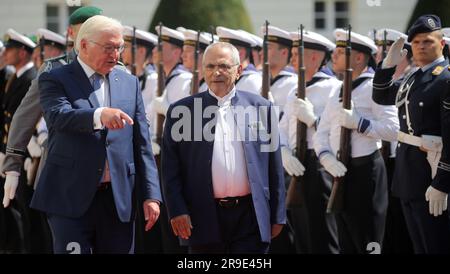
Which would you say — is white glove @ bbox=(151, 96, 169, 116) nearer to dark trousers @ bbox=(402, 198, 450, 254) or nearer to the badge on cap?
dark trousers @ bbox=(402, 198, 450, 254)

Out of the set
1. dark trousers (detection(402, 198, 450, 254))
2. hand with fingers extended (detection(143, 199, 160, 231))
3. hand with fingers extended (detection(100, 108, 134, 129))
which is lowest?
dark trousers (detection(402, 198, 450, 254))

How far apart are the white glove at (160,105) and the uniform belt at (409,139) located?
303cm

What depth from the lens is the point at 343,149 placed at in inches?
361

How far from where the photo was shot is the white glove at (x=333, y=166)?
9.08 meters

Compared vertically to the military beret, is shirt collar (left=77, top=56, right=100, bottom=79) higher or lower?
lower

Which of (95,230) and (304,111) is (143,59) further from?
(95,230)

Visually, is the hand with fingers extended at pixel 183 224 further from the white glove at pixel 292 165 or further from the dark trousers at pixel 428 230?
the white glove at pixel 292 165

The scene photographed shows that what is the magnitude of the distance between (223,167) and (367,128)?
2.14 meters

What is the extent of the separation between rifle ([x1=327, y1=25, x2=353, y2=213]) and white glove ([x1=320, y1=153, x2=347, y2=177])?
4 cm

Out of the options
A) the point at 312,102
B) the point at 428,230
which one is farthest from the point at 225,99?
the point at 312,102

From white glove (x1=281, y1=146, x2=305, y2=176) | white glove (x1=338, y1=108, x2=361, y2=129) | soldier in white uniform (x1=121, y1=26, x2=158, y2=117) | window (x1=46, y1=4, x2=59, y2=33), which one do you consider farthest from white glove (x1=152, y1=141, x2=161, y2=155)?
window (x1=46, y1=4, x2=59, y2=33)

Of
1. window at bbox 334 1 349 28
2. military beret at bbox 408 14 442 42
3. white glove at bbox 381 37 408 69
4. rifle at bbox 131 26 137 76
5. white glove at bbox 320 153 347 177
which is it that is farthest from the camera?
window at bbox 334 1 349 28

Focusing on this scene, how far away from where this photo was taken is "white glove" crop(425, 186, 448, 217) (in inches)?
308
